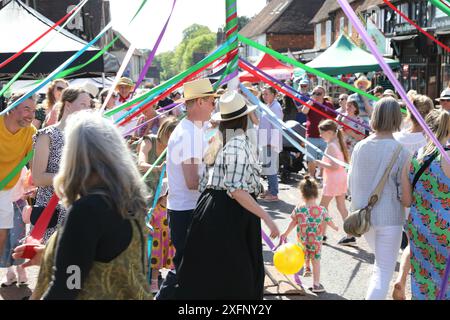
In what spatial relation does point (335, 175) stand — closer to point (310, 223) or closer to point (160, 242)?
point (310, 223)

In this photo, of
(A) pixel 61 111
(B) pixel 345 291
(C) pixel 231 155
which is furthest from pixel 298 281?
(A) pixel 61 111

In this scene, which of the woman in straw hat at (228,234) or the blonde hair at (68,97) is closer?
the woman in straw hat at (228,234)

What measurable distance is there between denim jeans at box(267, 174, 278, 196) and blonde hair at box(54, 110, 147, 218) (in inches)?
261

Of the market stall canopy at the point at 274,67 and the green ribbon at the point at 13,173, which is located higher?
the market stall canopy at the point at 274,67

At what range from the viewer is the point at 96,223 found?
2264 millimetres

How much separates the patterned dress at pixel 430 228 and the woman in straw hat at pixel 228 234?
1102 millimetres

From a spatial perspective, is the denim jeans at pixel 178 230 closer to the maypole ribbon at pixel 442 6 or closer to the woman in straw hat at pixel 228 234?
the woman in straw hat at pixel 228 234

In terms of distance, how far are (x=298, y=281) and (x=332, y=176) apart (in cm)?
177

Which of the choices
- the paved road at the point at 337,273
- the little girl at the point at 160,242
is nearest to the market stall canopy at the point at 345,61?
the paved road at the point at 337,273

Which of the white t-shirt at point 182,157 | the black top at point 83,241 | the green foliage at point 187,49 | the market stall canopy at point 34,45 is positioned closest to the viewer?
the black top at point 83,241

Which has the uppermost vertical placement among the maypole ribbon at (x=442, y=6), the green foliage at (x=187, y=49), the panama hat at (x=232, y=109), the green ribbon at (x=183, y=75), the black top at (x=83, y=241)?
the green foliage at (x=187, y=49)

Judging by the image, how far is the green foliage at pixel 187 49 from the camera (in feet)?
376

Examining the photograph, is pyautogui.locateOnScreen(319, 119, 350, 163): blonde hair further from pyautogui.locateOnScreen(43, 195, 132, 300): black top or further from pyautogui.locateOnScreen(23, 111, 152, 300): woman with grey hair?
pyautogui.locateOnScreen(43, 195, 132, 300): black top

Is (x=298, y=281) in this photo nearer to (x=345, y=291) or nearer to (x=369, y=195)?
(x=345, y=291)
